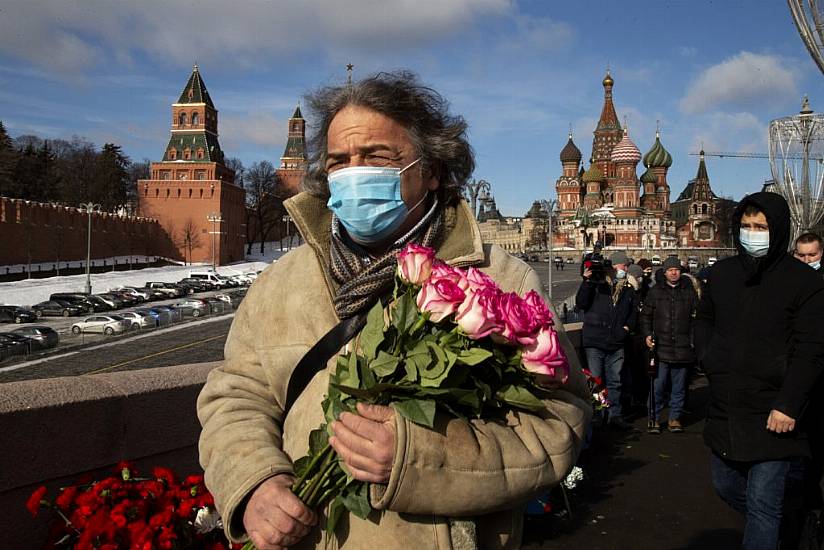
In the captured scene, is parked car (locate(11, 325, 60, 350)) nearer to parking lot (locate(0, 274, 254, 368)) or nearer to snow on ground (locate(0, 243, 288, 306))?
parking lot (locate(0, 274, 254, 368))

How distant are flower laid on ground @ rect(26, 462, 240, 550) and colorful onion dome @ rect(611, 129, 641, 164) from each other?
103609mm

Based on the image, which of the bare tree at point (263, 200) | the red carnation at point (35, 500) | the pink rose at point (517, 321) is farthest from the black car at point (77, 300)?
the bare tree at point (263, 200)

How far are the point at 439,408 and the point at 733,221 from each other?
9.27 ft

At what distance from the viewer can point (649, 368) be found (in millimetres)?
7051

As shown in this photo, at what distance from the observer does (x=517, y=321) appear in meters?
1.47

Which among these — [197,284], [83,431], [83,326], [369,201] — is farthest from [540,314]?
[197,284]

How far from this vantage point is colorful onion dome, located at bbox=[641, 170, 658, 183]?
4094 inches

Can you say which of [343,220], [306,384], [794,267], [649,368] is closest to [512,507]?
[306,384]

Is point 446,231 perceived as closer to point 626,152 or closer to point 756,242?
point 756,242

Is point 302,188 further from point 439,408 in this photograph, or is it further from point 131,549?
point 131,549

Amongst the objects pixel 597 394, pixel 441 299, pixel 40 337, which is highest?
pixel 441 299

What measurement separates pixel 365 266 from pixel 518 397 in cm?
63

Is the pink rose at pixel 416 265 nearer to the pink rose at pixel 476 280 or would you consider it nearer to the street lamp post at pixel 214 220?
the pink rose at pixel 476 280

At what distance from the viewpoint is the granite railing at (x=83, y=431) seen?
2713 mm
